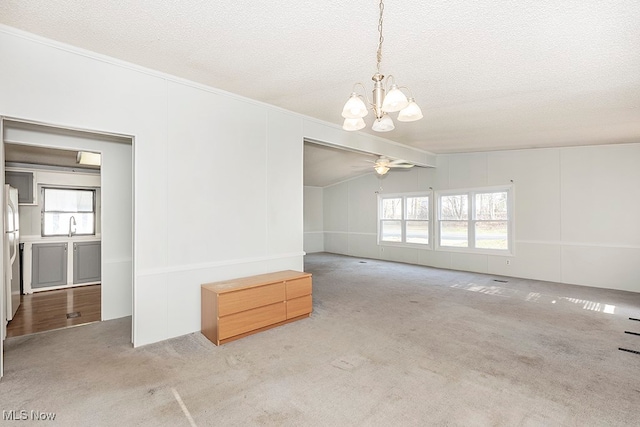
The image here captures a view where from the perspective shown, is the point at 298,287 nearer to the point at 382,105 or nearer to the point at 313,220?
the point at 382,105

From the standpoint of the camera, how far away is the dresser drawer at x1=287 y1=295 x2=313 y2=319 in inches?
154

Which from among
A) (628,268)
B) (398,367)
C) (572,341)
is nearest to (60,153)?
(398,367)

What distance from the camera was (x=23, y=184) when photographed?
5.38 m

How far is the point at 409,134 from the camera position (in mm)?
5699

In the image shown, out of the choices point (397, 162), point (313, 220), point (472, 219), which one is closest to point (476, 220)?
point (472, 219)

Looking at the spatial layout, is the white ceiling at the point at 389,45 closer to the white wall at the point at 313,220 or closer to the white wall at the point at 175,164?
the white wall at the point at 175,164

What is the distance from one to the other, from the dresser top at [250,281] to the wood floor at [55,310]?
1.90m

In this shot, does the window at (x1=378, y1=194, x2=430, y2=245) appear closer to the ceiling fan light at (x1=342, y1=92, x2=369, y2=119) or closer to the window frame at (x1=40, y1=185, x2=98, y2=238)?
the ceiling fan light at (x1=342, y1=92, x2=369, y2=119)

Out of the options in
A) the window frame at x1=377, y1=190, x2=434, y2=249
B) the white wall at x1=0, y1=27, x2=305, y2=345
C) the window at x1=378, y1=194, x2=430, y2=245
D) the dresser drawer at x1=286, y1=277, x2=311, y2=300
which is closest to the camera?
the white wall at x1=0, y1=27, x2=305, y2=345

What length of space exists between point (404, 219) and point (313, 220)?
3476 millimetres

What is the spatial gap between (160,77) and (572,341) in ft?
17.2

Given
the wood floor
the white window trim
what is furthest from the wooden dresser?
the white window trim

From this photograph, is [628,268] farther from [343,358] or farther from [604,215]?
[343,358]

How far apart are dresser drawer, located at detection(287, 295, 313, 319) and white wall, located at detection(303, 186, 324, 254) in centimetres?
669
